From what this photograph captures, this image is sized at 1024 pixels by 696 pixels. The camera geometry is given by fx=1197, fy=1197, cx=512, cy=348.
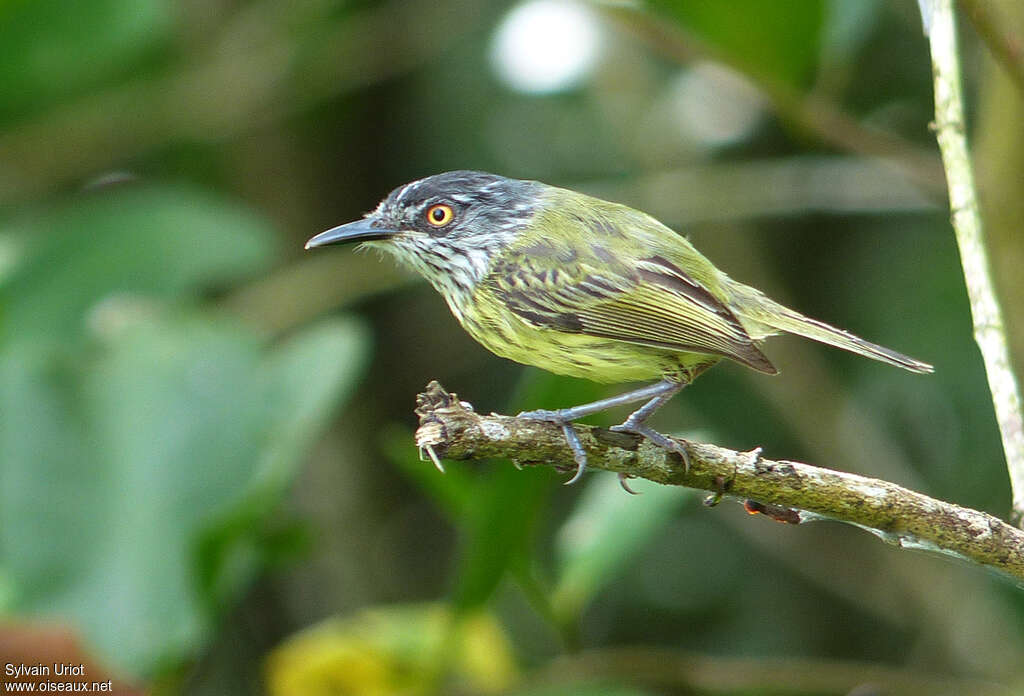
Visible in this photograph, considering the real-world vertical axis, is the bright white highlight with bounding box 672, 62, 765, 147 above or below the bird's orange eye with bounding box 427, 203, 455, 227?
below

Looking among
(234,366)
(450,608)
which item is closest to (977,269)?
(450,608)

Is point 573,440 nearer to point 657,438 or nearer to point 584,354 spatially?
point 657,438

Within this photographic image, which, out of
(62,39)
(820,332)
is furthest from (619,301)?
(62,39)

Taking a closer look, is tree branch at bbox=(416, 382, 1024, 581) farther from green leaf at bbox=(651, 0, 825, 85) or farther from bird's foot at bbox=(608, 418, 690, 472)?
green leaf at bbox=(651, 0, 825, 85)

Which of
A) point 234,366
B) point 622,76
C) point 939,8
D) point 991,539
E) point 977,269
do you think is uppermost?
point 939,8

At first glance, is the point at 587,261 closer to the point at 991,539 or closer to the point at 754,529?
the point at 991,539

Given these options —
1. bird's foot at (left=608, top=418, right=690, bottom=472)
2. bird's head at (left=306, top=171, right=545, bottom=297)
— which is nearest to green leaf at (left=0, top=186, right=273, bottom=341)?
bird's head at (left=306, top=171, right=545, bottom=297)
